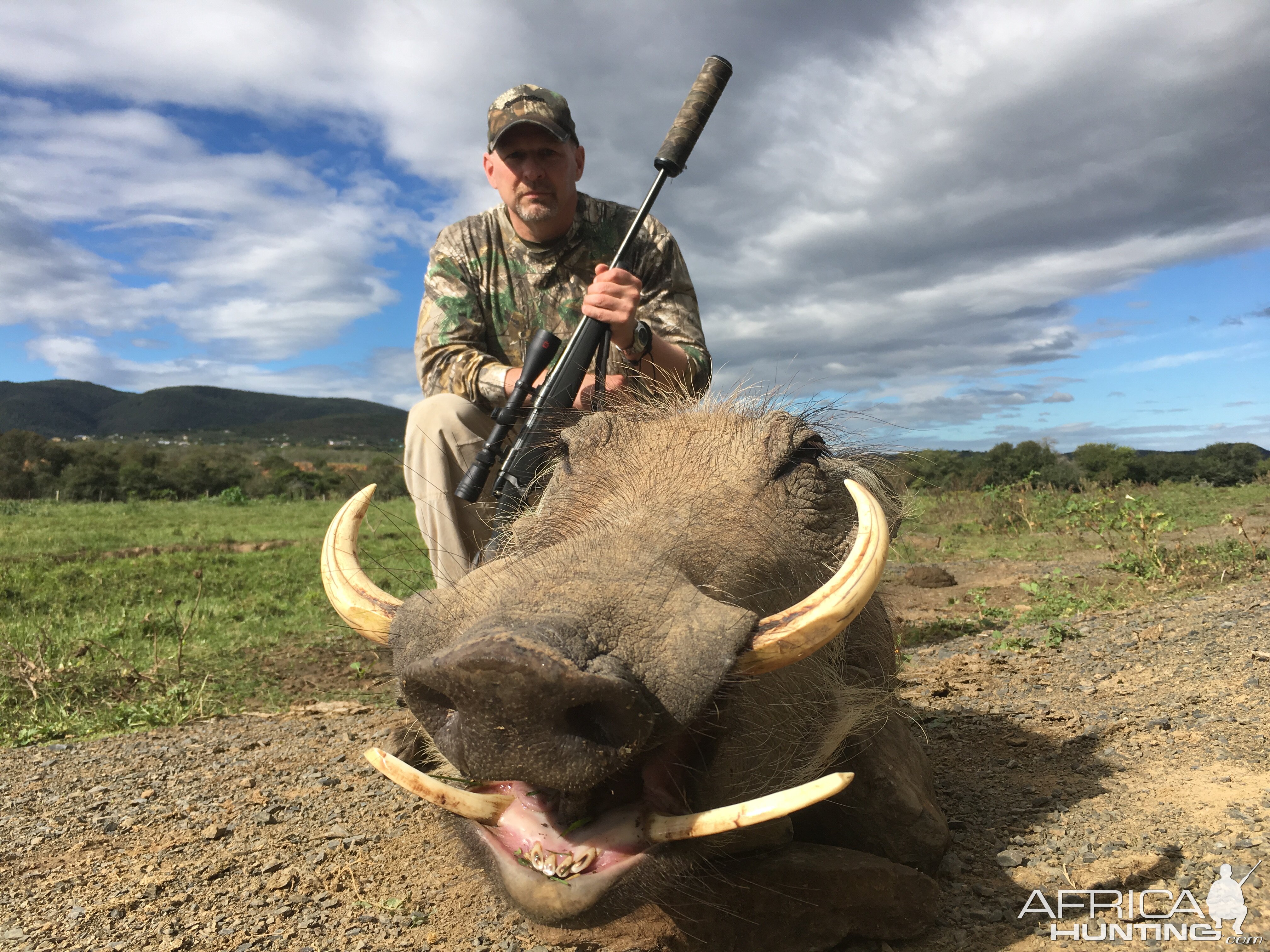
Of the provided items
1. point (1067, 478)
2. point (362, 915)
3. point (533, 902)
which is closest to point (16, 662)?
point (362, 915)

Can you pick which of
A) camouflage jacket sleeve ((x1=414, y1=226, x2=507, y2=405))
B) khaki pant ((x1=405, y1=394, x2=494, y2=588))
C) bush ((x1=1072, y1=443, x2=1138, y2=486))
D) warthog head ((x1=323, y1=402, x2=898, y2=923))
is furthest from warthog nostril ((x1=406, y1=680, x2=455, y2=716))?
bush ((x1=1072, y1=443, x2=1138, y2=486))

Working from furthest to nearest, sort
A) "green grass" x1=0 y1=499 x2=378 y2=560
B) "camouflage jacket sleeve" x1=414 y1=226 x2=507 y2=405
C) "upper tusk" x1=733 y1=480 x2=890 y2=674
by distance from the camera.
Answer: "green grass" x1=0 y1=499 x2=378 y2=560, "camouflage jacket sleeve" x1=414 y1=226 x2=507 y2=405, "upper tusk" x1=733 y1=480 x2=890 y2=674

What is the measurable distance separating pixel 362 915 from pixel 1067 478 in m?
15.3

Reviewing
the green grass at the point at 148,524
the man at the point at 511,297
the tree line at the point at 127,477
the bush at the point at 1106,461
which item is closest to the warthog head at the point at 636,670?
the man at the point at 511,297

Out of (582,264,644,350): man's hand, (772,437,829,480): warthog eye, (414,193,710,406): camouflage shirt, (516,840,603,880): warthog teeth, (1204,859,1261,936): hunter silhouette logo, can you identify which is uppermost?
(414,193,710,406): camouflage shirt

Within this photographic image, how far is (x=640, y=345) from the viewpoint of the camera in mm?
3762

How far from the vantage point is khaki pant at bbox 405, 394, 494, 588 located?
13.5 ft

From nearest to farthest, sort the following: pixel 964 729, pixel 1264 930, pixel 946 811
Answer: pixel 1264 930 < pixel 946 811 < pixel 964 729

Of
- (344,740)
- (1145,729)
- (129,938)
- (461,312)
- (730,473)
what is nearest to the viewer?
(129,938)

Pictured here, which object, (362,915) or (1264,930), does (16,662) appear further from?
(1264,930)

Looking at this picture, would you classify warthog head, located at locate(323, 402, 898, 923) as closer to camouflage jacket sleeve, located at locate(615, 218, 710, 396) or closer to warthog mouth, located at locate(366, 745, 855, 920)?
warthog mouth, located at locate(366, 745, 855, 920)

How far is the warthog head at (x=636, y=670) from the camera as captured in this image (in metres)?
1.39

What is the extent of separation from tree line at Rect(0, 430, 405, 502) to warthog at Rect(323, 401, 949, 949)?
2258 cm

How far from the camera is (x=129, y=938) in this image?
83.1 inches
